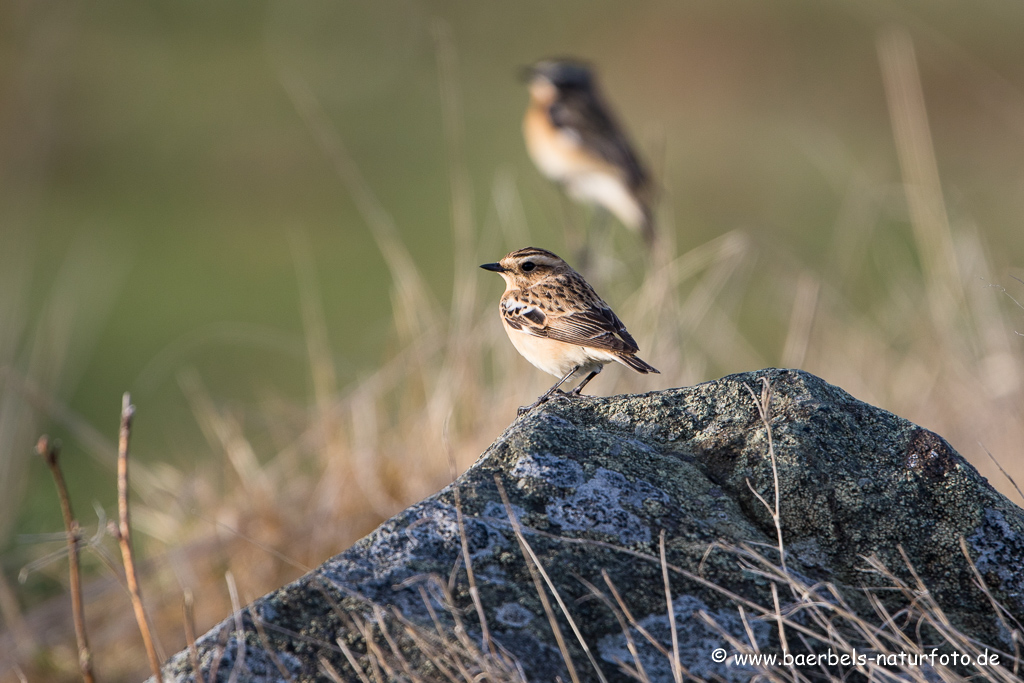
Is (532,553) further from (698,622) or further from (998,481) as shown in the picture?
(998,481)

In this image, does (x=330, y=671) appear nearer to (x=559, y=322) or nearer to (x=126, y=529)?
(x=126, y=529)

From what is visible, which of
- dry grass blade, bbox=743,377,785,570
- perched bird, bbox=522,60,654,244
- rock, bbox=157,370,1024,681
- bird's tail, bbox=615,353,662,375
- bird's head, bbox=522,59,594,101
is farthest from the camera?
bird's head, bbox=522,59,594,101

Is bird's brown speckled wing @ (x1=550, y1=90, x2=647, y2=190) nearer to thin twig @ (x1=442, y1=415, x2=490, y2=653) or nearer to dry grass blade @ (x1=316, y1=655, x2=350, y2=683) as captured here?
thin twig @ (x1=442, y1=415, x2=490, y2=653)

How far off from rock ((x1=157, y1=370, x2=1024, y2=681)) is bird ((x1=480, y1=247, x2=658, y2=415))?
1135 millimetres

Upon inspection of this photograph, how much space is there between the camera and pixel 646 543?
262cm

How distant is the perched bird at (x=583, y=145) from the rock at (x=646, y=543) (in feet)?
21.2

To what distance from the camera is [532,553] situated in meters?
2.41

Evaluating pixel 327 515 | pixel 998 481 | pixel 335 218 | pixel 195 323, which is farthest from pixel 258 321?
pixel 998 481

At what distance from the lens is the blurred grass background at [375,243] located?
600 cm

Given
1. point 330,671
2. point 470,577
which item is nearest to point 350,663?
point 330,671

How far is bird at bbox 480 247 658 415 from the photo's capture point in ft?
14.3

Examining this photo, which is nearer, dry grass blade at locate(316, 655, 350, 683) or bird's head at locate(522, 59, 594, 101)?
dry grass blade at locate(316, 655, 350, 683)

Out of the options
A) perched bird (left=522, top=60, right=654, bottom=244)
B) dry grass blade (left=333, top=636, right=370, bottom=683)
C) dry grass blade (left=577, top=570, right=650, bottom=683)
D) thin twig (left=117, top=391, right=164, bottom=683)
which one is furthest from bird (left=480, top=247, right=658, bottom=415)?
perched bird (left=522, top=60, right=654, bottom=244)

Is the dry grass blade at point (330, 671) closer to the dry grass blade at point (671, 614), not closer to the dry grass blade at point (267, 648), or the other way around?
the dry grass blade at point (267, 648)
